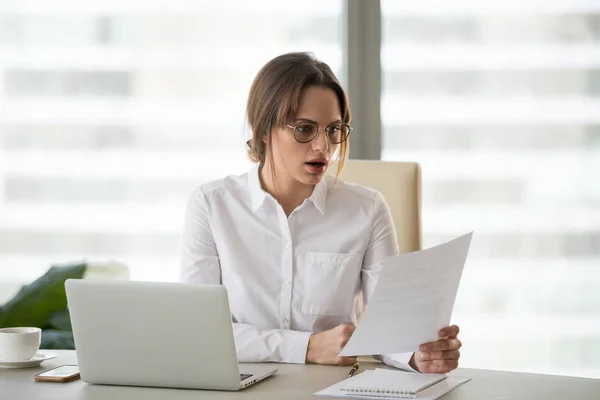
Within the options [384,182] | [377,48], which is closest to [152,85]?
[377,48]

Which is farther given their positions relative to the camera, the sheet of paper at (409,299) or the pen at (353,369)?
the pen at (353,369)

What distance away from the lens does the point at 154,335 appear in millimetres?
1425

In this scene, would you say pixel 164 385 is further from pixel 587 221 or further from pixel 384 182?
pixel 587 221

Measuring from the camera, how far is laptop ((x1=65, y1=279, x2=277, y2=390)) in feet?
4.58

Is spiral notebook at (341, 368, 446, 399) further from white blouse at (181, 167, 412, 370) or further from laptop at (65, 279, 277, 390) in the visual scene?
white blouse at (181, 167, 412, 370)

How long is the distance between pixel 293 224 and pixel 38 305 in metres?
1.05

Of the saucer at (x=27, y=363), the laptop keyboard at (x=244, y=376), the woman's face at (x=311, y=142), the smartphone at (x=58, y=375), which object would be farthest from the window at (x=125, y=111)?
the laptop keyboard at (x=244, y=376)

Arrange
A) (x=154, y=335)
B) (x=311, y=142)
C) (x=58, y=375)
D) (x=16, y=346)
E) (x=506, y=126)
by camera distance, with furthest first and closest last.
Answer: (x=506, y=126), (x=311, y=142), (x=16, y=346), (x=58, y=375), (x=154, y=335)

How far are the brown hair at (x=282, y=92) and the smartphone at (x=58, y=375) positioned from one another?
2.56 ft

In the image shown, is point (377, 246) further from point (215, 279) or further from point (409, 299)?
point (409, 299)

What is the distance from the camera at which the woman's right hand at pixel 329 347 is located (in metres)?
1.68

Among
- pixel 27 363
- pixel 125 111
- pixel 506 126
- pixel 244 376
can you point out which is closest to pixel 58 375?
pixel 27 363

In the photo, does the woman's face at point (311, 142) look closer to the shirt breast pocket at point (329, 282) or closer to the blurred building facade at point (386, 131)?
the shirt breast pocket at point (329, 282)

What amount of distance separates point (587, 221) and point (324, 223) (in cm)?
122
